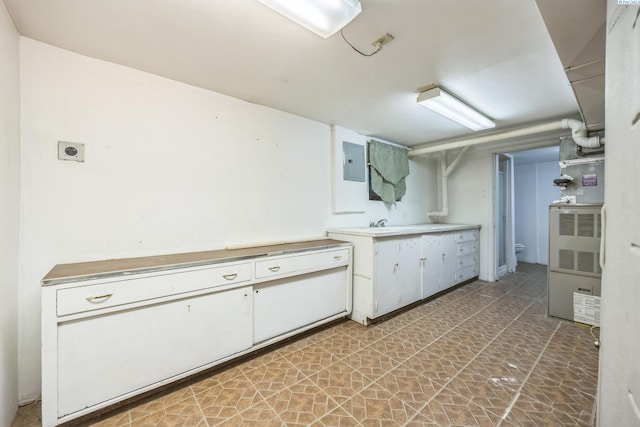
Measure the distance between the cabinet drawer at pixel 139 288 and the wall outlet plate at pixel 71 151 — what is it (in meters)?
0.93

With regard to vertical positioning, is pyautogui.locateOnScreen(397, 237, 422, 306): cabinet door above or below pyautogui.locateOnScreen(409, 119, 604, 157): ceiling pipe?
below

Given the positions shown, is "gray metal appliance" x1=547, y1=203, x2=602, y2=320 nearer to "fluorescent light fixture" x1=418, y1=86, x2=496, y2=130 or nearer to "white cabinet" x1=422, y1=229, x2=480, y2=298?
"white cabinet" x1=422, y1=229, x2=480, y2=298

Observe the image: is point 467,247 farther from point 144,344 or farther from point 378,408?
point 144,344

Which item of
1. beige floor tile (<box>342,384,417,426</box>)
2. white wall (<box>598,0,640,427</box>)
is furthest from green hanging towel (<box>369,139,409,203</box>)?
white wall (<box>598,0,640,427</box>)

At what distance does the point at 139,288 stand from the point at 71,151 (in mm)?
1074

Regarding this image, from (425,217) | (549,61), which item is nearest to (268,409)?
(549,61)

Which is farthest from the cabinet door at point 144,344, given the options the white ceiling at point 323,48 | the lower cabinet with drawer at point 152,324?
the white ceiling at point 323,48

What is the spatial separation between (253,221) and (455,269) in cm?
311

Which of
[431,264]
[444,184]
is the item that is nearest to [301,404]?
[431,264]

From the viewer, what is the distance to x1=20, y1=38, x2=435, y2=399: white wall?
1652 mm

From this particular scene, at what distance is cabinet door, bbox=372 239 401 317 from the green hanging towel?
1.15m

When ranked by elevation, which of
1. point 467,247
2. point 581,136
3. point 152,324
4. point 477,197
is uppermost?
point 581,136

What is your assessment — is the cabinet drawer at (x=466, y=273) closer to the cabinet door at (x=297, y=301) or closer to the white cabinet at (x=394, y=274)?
the white cabinet at (x=394, y=274)

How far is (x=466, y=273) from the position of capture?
4125 millimetres
